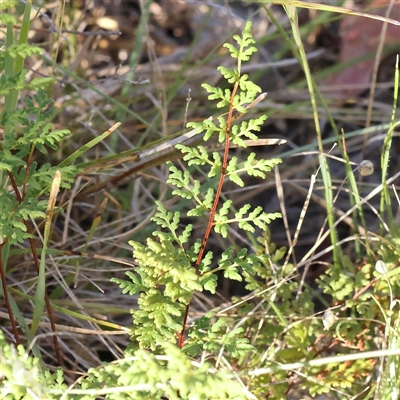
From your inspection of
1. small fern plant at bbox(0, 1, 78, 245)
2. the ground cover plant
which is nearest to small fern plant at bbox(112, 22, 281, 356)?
the ground cover plant

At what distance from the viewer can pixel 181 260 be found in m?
0.80

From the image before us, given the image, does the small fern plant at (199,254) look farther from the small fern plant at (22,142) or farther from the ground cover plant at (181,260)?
the small fern plant at (22,142)

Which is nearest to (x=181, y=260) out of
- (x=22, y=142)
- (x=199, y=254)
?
(x=199, y=254)

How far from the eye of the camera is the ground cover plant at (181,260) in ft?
2.49

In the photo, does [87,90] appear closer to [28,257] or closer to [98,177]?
[98,177]

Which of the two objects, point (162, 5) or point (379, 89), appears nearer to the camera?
point (379, 89)

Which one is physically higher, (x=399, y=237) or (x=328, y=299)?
(x=399, y=237)

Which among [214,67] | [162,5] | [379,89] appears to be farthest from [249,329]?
[162,5]

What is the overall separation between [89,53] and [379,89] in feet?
3.22

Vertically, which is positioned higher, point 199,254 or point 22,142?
point 22,142

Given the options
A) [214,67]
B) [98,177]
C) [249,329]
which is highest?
[214,67]

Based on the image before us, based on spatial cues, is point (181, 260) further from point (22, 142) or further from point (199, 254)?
point (22, 142)

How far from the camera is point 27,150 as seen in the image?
82 centimetres

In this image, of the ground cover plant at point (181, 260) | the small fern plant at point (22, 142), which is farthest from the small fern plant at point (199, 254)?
the small fern plant at point (22, 142)
